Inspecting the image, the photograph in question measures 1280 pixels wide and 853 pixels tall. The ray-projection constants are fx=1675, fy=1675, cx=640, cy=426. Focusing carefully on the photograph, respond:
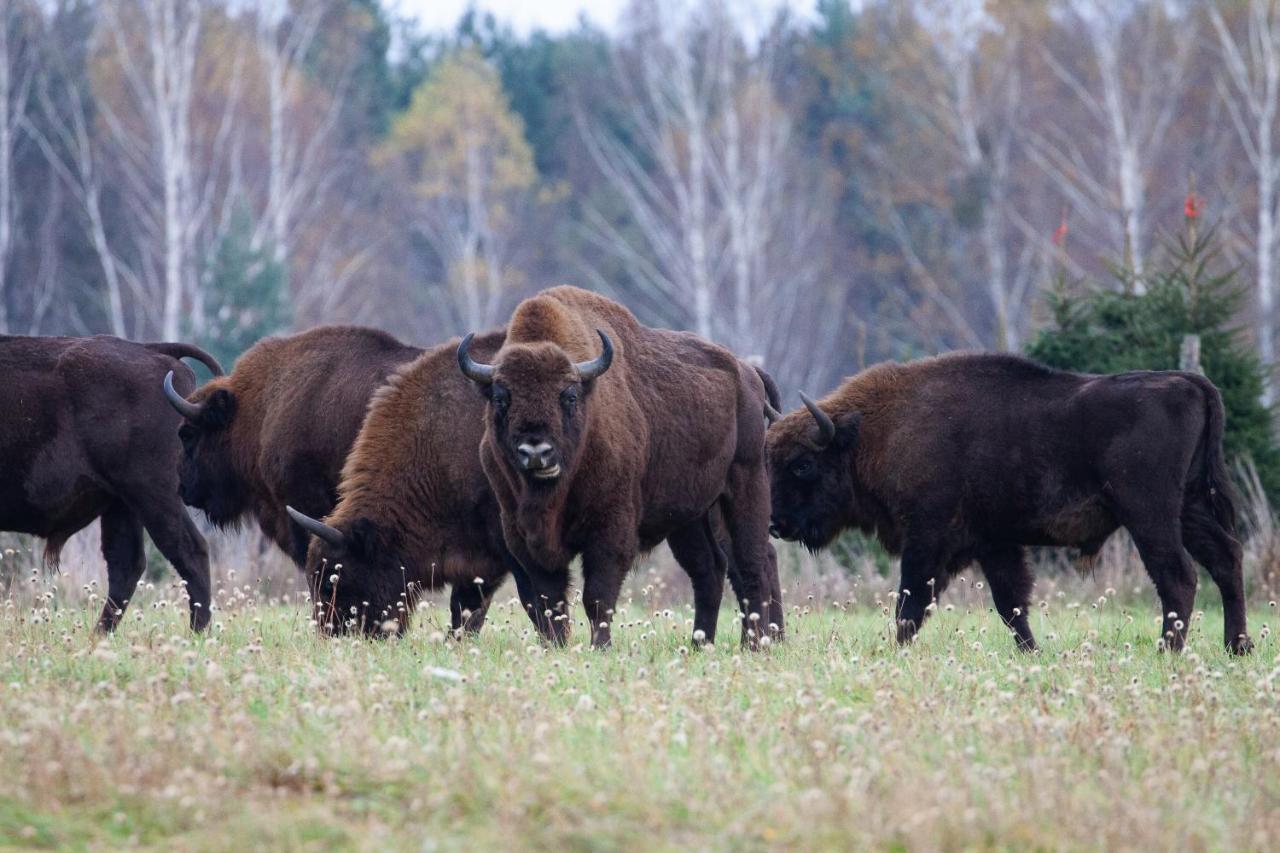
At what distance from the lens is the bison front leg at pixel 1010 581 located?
11.0 m

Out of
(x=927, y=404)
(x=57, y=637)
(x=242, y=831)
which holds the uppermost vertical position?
(x=927, y=404)

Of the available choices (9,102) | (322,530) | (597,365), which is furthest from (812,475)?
(9,102)

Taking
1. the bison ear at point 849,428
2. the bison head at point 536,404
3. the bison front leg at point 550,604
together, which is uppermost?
the bison head at point 536,404

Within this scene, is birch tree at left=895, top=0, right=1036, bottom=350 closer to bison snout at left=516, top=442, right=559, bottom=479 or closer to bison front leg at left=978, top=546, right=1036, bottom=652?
bison front leg at left=978, top=546, right=1036, bottom=652

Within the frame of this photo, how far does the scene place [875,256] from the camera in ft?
160

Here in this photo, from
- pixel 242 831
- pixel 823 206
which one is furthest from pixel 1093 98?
pixel 242 831

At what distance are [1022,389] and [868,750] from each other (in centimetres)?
483

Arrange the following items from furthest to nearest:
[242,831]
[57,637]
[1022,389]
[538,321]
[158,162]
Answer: [158,162] < [1022,389] < [538,321] < [57,637] < [242,831]

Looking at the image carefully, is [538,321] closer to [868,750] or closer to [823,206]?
[868,750]

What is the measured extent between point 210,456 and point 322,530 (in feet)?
8.25

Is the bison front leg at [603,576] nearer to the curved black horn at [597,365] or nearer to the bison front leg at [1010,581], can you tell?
the curved black horn at [597,365]

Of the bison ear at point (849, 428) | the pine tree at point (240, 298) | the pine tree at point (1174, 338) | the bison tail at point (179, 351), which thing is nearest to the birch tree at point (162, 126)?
the pine tree at point (240, 298)

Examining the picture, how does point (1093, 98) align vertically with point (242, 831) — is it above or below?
above

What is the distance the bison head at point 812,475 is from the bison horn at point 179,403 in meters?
4.03
